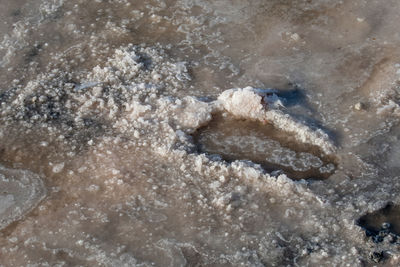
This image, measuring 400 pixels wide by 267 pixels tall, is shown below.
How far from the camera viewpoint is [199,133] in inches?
131

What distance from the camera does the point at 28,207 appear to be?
291 cm

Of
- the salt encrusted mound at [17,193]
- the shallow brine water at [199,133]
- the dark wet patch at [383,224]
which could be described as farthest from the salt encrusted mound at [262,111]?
the salt encrusted mound at [17,193]

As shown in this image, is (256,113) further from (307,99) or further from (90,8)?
(90,8)

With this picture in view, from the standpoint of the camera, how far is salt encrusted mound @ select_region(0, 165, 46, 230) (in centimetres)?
289

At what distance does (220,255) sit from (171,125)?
3.09ft

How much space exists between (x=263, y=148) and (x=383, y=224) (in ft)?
2.67

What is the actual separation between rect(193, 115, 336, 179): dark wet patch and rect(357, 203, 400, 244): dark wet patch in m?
0.35

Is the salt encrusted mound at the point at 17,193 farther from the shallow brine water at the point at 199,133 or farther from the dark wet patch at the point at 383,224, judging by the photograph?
the dark wet patch at the point at 383,224

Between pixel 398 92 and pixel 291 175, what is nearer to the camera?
pixel 291 175

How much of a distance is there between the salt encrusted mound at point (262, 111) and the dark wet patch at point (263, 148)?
0.04 meters

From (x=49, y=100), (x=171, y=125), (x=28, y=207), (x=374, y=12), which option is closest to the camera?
(x=28, y=207)

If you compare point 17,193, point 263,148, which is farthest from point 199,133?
point 17,193

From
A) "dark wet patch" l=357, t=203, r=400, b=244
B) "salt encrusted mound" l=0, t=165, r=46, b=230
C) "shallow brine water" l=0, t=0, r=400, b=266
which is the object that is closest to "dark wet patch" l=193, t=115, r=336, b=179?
"shallow brine water" l=0, t=0, r=400, b=266

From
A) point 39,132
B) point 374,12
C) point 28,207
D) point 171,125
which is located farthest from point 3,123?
point 374,12
